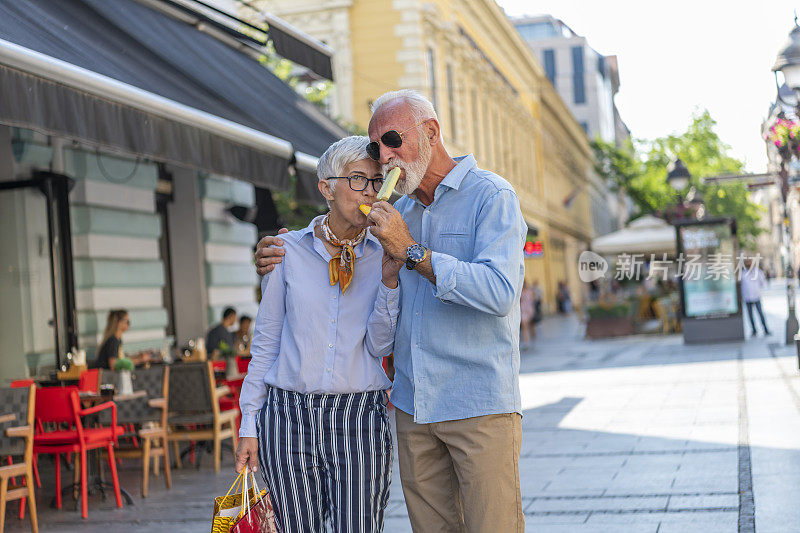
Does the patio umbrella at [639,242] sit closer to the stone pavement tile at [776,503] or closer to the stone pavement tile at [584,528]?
the stone pavement tile at [776,503]

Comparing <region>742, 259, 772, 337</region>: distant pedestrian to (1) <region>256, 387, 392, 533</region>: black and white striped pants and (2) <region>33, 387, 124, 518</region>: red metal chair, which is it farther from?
(1) <region>256, 387, 392, 533</region>: black and white striped pants

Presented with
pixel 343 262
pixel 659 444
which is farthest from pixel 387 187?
pixel 659 444

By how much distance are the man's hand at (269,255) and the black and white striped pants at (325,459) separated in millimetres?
399

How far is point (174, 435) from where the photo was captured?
8.83 m

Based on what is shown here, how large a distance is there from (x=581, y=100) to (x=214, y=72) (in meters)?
79.6

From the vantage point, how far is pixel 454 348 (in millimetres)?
2996

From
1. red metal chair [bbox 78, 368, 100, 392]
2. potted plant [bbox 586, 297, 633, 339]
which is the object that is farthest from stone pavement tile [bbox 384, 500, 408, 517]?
potted plant [bbox 586, 297, 633, 339]

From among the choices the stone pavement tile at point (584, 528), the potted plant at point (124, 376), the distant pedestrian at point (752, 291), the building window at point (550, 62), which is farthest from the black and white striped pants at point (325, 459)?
the building window at point (550, 62)

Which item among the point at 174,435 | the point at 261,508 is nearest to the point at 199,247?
the point at 174,435

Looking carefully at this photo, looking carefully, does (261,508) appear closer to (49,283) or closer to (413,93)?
(413,93)

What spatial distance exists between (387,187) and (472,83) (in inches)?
1205

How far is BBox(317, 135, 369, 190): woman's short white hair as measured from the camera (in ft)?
10.4

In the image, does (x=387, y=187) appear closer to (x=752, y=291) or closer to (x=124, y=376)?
(x=124, y=376)

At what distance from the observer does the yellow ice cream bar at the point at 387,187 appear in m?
2.88
